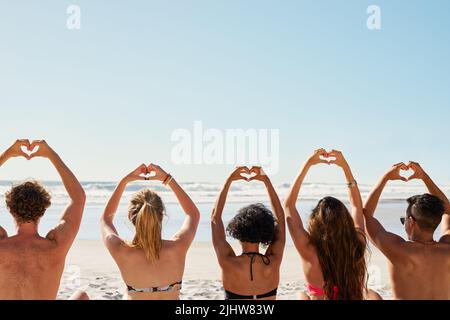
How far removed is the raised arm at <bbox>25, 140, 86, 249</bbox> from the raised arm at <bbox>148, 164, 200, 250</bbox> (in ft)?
1.97

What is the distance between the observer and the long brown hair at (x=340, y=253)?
133 inches

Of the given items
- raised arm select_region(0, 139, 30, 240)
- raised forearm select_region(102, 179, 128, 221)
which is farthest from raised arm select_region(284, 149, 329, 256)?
raised arm select_region(0, 139, 30, 240)

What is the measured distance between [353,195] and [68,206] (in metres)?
2.11

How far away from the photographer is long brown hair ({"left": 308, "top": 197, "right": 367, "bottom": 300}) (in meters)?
3.39

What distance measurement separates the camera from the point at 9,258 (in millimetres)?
3275

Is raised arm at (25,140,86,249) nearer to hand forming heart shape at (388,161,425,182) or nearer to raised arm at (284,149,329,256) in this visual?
raised arm at (284,149,329,256)

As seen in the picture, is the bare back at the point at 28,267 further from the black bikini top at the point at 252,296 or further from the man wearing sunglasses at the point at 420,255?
the man wearing sunglasses at the point at 420,255
